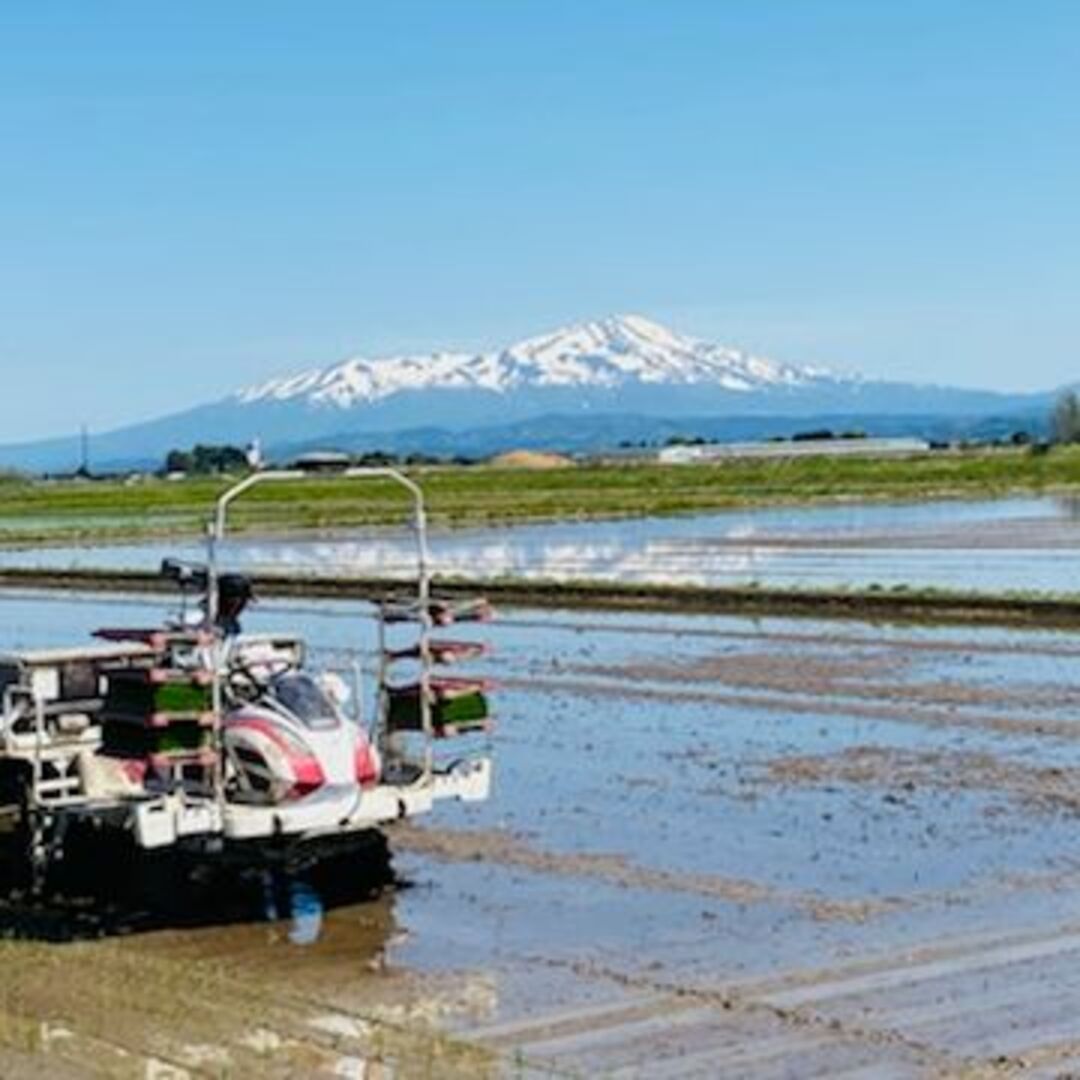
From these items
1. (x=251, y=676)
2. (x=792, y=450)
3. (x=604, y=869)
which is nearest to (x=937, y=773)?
(x=604, y=869)

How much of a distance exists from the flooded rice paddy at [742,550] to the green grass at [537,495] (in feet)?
16.0

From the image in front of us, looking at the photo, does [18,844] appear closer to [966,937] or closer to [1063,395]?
[966,937]

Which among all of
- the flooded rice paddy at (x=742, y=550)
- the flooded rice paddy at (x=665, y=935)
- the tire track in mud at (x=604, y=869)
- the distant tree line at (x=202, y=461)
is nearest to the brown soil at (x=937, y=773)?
the flooded rice paddy at (x=665, y=935)

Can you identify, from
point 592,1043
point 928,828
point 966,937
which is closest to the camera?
point 592,1043

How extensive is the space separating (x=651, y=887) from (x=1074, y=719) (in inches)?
271

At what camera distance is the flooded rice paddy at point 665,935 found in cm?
796

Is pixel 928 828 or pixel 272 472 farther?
pixel 928 828

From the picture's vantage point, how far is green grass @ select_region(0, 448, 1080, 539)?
57.4 meters

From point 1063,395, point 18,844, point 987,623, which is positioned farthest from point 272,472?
point 1063,395

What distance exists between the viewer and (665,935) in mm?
9852

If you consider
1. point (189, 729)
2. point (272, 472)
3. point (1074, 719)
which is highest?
point (272, 472)

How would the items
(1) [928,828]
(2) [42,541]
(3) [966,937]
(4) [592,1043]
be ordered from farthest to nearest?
1. (2) [42,541]
2. (1) [928,828]
3. (3) [966,937]
4. (4) [592,1043]

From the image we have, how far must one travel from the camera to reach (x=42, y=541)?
172 ft

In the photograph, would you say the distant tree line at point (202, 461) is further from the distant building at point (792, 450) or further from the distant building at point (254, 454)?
the distant building at point (254, 454)
